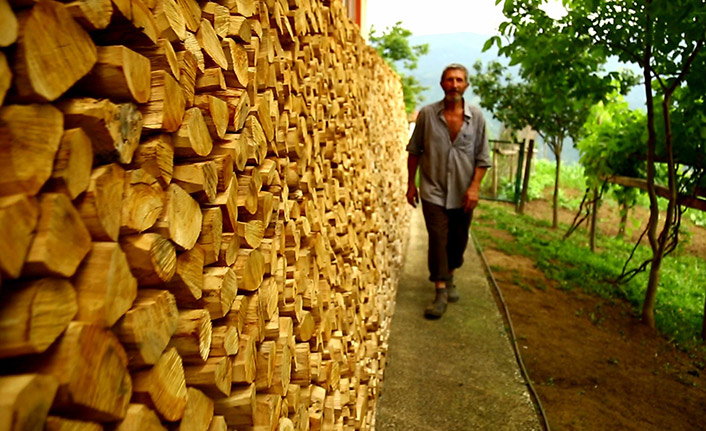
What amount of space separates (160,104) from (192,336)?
15.8 inches

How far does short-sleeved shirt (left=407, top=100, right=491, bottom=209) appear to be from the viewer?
14.0 ft

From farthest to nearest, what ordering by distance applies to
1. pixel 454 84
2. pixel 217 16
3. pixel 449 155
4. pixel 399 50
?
pixel 399 50
pixel 449 155
pixel 454 84
pixel 217 16

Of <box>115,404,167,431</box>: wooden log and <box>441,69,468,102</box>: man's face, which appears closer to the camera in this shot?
<box>115,404,167,431</box>: wooden log

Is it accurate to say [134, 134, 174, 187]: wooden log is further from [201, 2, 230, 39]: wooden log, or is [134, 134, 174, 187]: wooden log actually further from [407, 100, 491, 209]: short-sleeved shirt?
[407, 100, 491, 209]: short-sleeved shirt

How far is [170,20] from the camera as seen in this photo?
2.81 feet

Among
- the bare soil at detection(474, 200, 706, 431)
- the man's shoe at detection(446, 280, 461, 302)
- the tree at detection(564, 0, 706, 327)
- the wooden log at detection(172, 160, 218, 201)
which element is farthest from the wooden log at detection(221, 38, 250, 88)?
the man's shoe at detection(446, 280, 461, 302)

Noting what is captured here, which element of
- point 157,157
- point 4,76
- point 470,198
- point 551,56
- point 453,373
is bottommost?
point 453,373

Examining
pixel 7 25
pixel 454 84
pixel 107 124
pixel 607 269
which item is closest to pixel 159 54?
pixel 107 124

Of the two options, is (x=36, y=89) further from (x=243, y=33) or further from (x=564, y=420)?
(x=564, y=420)

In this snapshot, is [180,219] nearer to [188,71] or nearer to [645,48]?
[188,71]

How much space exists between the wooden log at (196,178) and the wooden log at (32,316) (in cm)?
35

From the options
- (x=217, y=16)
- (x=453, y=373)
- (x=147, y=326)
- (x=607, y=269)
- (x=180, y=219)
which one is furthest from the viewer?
(x=607, y=269)

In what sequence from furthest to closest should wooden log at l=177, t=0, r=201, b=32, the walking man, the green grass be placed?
1. the green grass
2. the walking man
3. wooden log at l=177, t=0, r=201, b=32

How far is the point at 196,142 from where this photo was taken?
3.10 feet
